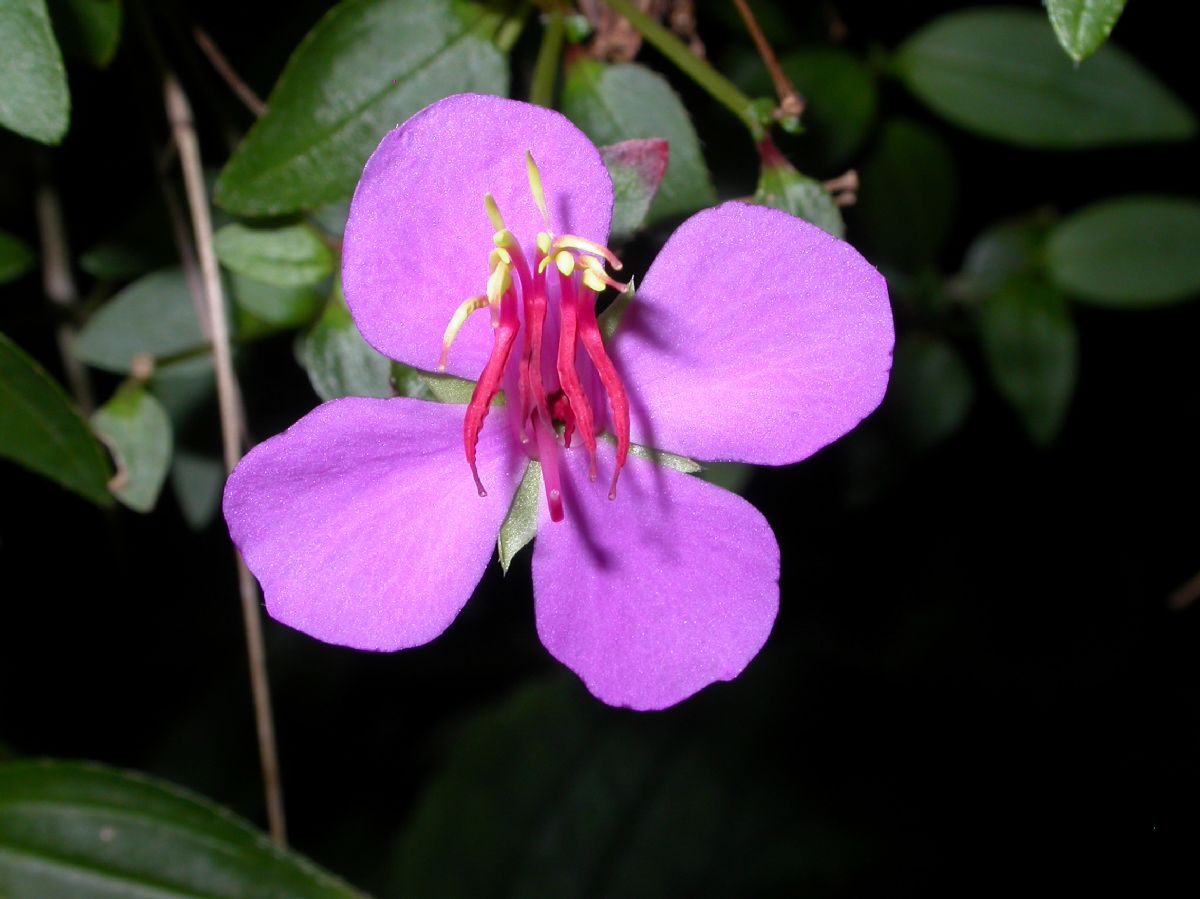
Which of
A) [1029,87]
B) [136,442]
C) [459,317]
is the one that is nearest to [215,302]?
[136,442]

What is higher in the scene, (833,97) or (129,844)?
(833,97)

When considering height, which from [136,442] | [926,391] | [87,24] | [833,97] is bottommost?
[926,391]

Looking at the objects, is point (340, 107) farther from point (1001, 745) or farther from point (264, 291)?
point (1001, 745)

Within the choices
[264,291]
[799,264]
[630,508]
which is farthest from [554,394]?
[264,291]

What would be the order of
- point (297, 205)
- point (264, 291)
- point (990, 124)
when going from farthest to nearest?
point (990, 124), point (264, 291), point (297, 205)

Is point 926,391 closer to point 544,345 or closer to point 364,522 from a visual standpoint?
point 544,345

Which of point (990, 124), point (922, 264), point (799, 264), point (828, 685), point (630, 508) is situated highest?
point (799, 264)

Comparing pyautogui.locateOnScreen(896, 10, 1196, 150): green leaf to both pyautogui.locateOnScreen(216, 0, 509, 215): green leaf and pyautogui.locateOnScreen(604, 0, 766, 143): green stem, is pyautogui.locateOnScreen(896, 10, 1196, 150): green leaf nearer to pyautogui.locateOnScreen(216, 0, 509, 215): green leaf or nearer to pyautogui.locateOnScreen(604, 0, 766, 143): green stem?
pyautogui.locateOnScreen(604, 0, 766, 143): green stem
